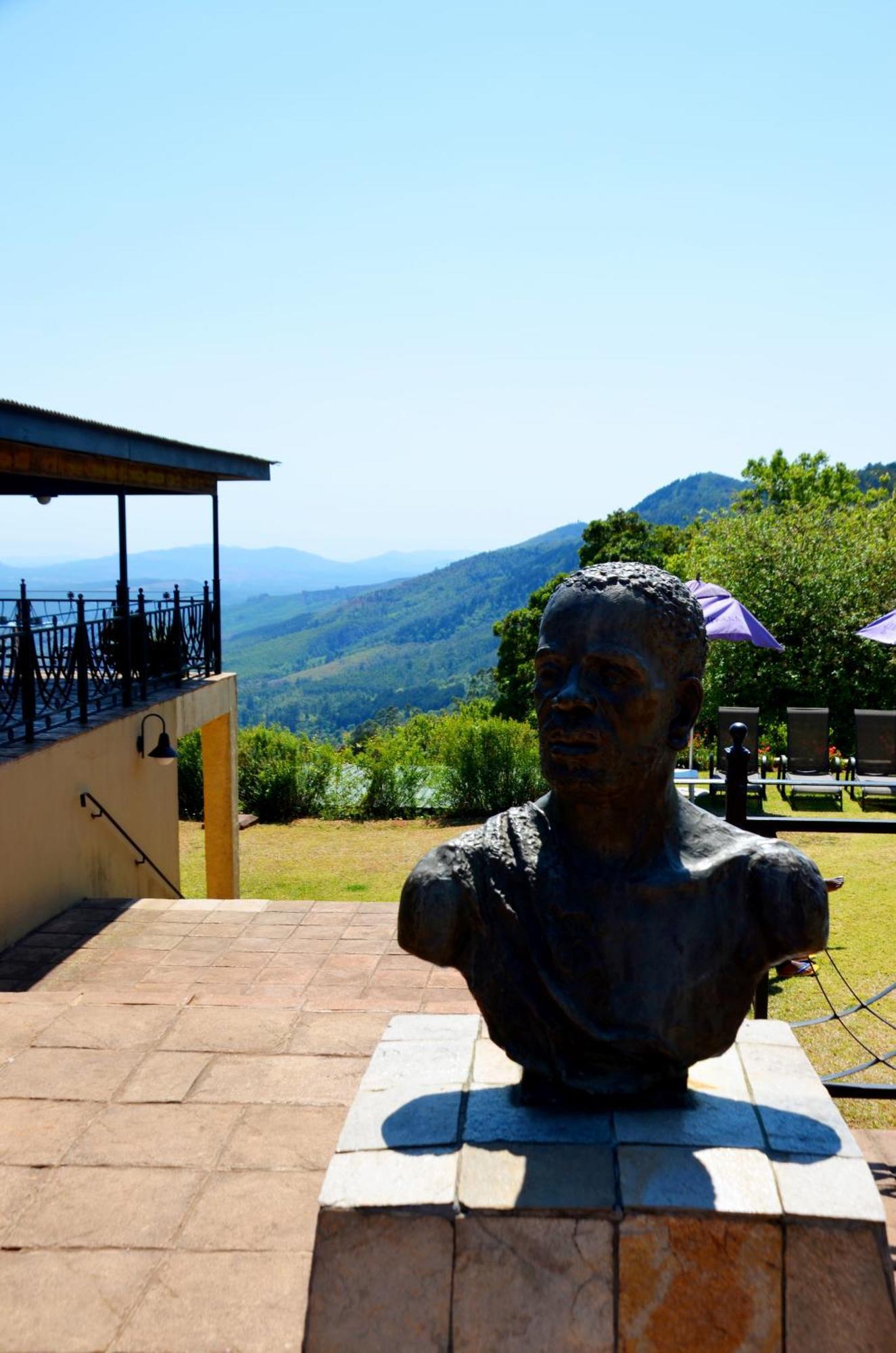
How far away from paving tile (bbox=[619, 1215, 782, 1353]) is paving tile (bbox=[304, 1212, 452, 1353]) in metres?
0.36

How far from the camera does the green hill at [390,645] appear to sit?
10762 centimetres

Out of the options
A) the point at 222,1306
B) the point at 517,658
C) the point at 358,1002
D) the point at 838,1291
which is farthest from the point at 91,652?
the point at 517,658

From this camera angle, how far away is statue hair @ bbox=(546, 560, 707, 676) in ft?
7.83

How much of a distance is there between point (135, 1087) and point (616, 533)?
2338 cm

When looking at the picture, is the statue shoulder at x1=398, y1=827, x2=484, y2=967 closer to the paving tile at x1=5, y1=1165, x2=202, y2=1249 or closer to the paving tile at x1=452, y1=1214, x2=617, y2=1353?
the paving tile at x1=452, y1=1214, x2=617, y2=1353

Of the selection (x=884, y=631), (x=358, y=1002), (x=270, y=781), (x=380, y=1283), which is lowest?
(x=270, y=781)

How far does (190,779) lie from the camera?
50.4ft

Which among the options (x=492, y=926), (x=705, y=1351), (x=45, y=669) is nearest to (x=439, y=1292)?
(x=705, y=1351)

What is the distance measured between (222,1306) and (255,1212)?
1.41 ft

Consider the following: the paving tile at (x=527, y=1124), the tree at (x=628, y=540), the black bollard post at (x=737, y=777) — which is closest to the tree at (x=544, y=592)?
the tree at (x=628, y=540)

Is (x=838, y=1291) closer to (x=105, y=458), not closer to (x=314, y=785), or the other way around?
(x=105, y=458)

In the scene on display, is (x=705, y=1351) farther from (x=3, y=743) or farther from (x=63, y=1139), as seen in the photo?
(x=3, y=743)

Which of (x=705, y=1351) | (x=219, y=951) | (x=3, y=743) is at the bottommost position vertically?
(x=219, y=951)

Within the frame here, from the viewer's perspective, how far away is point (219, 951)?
6727mm
